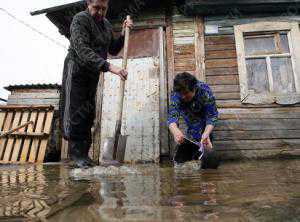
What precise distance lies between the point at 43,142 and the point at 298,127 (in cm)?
519

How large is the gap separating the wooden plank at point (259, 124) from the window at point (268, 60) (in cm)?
39

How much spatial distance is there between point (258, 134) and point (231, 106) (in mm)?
720

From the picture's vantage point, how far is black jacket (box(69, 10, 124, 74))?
3053 millimetres

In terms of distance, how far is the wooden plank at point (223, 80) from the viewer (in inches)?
230

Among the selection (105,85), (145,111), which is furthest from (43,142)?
(145,111)

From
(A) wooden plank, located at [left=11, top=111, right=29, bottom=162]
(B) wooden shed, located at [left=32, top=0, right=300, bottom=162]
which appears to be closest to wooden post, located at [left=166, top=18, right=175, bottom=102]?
(B) wooden shed, located at [left=32, top=0, right=300, bottom=162]

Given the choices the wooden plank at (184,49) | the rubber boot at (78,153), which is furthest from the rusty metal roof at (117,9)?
the rubber boot at (78,153)

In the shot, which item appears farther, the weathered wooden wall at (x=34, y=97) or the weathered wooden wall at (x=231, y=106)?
the weathered wooden wall at (x=34, y=97)

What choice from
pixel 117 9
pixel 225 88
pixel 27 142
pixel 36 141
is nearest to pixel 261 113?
pixel 225 88

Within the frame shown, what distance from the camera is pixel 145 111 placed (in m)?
5.69

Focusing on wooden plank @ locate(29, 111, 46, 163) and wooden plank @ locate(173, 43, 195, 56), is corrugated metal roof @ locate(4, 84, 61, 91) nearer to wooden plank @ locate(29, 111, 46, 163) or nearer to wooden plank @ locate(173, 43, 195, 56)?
wooden plank @ locate(29, 111, 46, 163)

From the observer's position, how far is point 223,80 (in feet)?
19.2

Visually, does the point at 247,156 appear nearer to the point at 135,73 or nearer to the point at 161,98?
the point at 161,98

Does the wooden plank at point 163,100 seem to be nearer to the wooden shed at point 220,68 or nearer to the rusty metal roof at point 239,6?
the wooden shed at point 220,68
